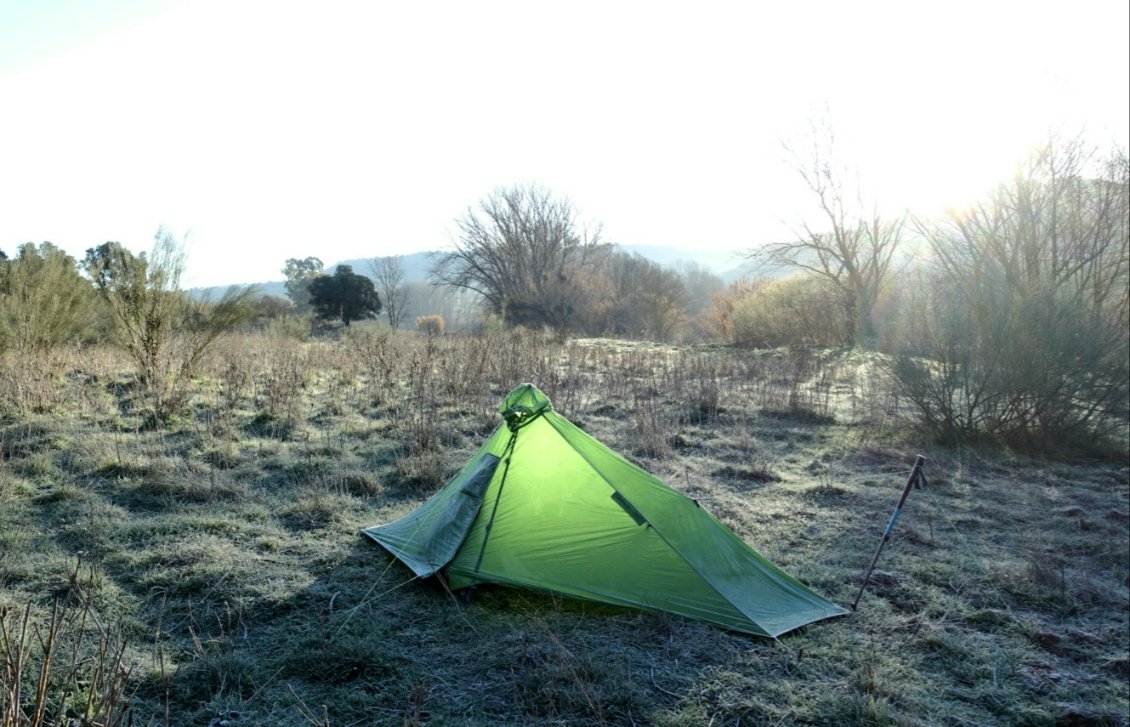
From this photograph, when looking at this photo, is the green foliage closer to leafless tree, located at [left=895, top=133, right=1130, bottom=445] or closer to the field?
the field

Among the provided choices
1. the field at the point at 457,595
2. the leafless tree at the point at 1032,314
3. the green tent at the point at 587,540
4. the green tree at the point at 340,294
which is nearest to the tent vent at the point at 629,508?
the green tent at the point at 587,540

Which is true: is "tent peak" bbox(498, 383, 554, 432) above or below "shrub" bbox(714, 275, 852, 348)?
below

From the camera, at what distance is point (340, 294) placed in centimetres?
2588

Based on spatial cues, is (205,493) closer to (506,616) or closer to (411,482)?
(411,482)

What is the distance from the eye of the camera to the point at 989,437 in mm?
8484

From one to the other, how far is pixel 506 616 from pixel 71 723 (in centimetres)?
191

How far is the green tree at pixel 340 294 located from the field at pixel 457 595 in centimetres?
1730

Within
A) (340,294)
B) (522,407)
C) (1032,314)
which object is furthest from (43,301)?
(340,294)

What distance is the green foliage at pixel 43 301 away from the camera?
9375 mm

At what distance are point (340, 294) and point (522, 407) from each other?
2260 centimetres

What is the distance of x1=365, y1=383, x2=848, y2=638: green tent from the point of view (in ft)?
13.3

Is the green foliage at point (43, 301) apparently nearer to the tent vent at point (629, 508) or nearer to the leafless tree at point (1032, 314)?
the tent vent at point (629, 508)

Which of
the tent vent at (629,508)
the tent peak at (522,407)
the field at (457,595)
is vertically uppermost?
the tent peak at (522,407)

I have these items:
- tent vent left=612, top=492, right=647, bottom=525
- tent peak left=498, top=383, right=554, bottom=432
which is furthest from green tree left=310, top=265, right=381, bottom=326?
tent vent left=612, top=492, right=647, bottom=525
